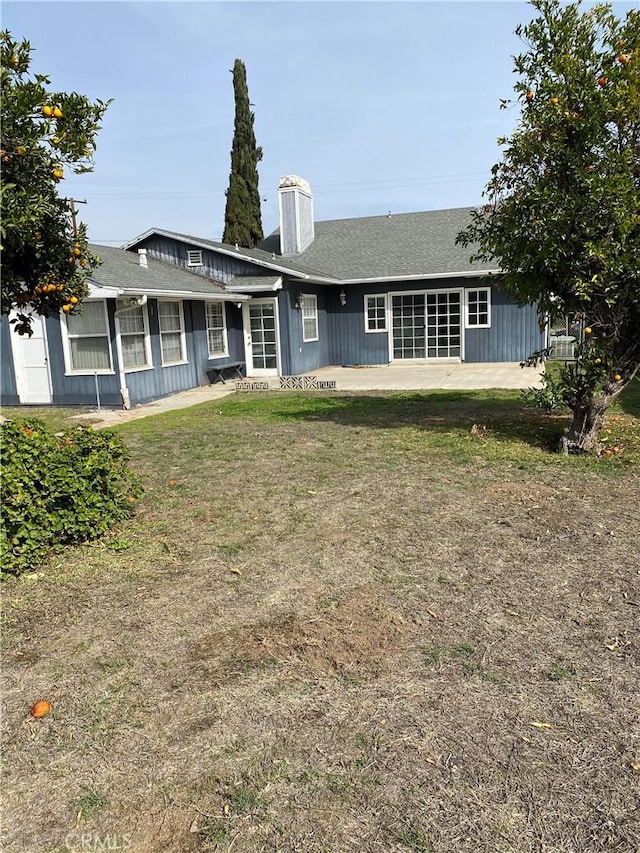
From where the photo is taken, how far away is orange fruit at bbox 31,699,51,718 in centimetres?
272

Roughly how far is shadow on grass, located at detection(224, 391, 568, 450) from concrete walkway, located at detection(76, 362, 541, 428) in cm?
114

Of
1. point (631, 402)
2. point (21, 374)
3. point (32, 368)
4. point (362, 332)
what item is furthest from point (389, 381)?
point (21, 374)

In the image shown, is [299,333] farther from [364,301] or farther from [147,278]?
[147,278]

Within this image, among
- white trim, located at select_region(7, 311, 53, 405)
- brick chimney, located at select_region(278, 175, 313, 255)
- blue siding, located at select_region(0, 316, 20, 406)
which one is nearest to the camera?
white trim, located at select_region(7, 311, 53, 405)

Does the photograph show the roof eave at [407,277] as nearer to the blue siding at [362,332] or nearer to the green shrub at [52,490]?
the blue siding at [362,332]

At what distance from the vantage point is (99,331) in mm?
12344

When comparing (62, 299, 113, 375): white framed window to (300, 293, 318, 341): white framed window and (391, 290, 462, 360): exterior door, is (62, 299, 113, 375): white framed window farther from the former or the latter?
(391, 290, 462, 360): exterior door

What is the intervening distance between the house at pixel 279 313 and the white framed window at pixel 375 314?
0.11 feet

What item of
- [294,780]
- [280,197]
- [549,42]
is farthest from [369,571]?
[280,197]

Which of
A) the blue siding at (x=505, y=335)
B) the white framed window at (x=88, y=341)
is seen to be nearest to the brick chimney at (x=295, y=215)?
the blue siding at (x=505, y=335)

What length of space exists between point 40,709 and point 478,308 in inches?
687

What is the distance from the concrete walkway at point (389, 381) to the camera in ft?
39.4

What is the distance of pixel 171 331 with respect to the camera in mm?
14195

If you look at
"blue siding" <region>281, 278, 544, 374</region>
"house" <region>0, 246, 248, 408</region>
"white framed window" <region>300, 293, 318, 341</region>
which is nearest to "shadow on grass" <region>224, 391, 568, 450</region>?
"house" <region>0, 246, 248, 408</region>
